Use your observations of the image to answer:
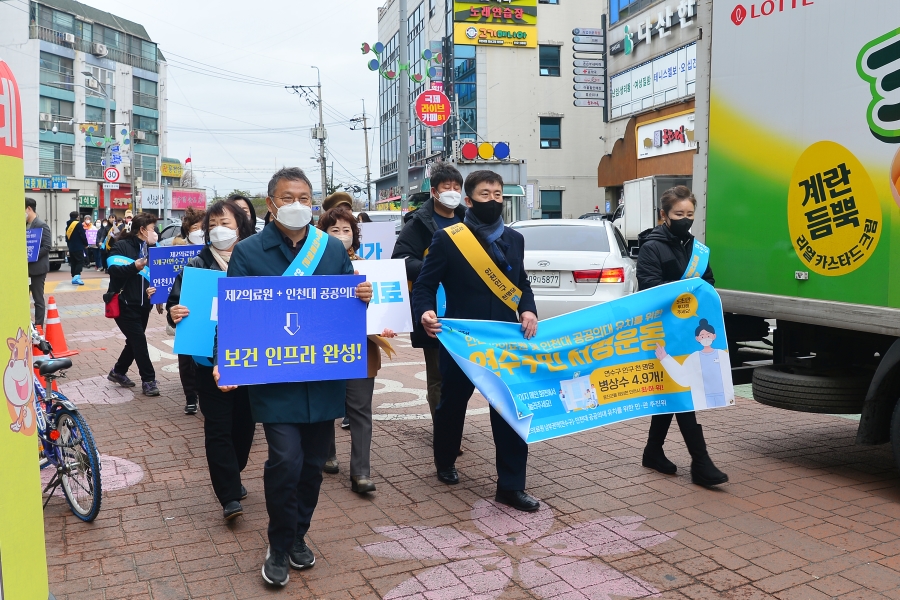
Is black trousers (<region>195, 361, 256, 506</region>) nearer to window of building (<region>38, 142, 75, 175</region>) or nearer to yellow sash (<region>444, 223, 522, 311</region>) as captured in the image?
yellow sash (<region>444, 223, 522, 311</region>)

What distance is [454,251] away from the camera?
17.6 ft

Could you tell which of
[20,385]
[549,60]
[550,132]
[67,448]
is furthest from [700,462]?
[549,60]

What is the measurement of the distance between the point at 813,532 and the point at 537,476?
185 centimetres

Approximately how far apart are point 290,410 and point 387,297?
1.62 meters

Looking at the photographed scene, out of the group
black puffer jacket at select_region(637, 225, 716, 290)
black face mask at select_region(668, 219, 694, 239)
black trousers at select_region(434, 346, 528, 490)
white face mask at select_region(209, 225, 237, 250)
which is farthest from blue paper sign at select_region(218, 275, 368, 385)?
black face mask at select_region(668, 219, 694, 239)

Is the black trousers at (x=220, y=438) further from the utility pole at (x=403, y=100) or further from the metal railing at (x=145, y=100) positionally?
the metal railing at (x=145, y=100)

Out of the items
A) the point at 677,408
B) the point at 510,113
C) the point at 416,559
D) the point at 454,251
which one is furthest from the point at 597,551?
the point at 510,113

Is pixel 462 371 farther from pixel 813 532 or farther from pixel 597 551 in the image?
pixel 813 532

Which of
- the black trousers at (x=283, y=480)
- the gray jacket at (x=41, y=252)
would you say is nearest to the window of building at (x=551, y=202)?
the gray jacket at (x=41, y=252)

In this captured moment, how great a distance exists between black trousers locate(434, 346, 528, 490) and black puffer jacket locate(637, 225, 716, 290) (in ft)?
4.46

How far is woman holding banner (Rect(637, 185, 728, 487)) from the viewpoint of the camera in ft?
18.4

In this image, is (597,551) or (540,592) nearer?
(540,592)

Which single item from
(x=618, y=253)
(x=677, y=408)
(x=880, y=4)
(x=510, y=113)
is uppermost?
(x=510, y=113)

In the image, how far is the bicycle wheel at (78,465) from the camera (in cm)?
509
